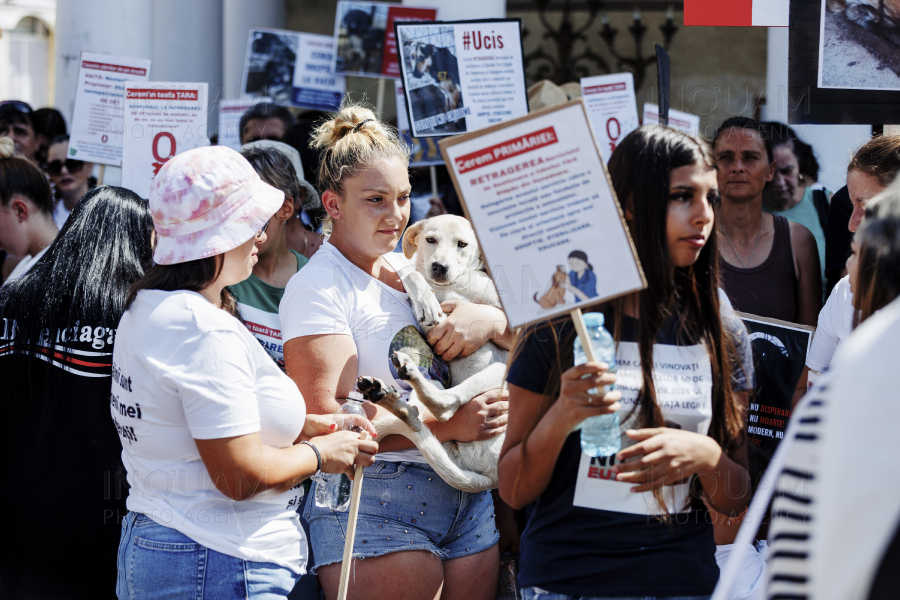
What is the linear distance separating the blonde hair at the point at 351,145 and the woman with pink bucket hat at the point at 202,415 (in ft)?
2.14

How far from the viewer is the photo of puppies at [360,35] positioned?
21.4ft

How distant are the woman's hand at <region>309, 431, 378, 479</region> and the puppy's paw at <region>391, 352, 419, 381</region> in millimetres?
338

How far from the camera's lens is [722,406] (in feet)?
6.48

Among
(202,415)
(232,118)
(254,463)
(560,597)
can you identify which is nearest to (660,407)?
(560,597)

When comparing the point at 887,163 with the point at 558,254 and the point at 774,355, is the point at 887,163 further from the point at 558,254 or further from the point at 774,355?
the point at 558,254

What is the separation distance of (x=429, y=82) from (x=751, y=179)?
1840 millimetres

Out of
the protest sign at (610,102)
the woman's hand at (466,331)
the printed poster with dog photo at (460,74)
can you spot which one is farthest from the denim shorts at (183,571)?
the protest sign at (610,102)

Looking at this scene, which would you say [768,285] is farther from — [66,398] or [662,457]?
[66,398]

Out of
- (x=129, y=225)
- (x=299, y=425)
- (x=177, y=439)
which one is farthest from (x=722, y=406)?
(x=129, y=225)

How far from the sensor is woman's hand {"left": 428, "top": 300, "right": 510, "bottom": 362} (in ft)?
9.86

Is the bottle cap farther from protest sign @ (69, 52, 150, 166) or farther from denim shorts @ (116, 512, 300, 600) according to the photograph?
protest sign @ (69, 52, 150, 166)

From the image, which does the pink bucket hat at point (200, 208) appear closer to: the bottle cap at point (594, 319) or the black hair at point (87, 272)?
the black hair at point (87, 272)

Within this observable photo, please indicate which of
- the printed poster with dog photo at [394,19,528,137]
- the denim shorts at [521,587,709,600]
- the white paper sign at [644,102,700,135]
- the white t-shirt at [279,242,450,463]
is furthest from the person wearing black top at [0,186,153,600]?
the white paper sign at [644,102,700,135]

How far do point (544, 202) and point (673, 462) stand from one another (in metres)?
0.67
